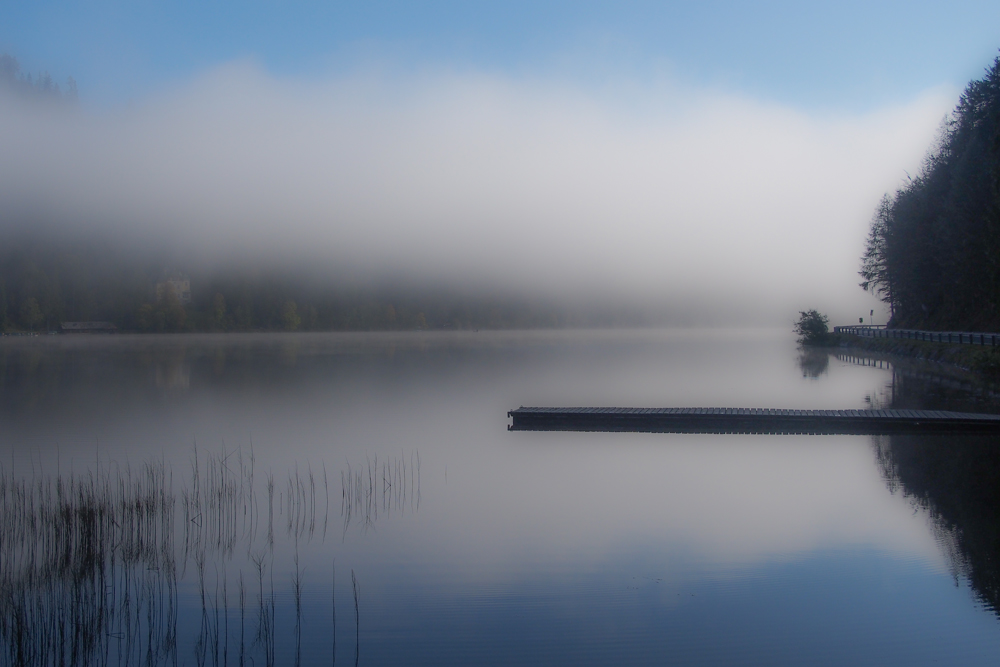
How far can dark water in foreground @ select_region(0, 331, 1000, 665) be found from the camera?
229 inches

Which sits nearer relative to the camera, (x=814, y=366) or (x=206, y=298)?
(x=814, y=366)

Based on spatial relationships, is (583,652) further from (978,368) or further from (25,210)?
(25,210)

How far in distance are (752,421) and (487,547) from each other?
32.3 ft

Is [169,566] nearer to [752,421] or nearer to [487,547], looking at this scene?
[487,547]

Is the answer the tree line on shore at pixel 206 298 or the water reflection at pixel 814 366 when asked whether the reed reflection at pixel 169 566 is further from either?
the tree line on shore at pixel 206 298

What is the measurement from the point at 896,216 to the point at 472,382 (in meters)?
37.4

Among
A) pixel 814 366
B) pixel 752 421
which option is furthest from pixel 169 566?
pixel 814 366

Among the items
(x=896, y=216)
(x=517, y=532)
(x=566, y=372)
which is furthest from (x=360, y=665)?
(x=896, y=216)

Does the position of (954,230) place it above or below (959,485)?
above

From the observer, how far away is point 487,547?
8.20 m

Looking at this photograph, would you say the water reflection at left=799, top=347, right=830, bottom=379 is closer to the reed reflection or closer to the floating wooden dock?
the floating wooden dock

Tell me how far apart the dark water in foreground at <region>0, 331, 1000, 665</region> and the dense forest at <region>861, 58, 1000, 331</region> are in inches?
797

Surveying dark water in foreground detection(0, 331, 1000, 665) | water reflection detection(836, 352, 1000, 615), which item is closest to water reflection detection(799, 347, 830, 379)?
water reflection detection(836, 352, 1000, 615)

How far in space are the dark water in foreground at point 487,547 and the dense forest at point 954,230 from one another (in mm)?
20233
